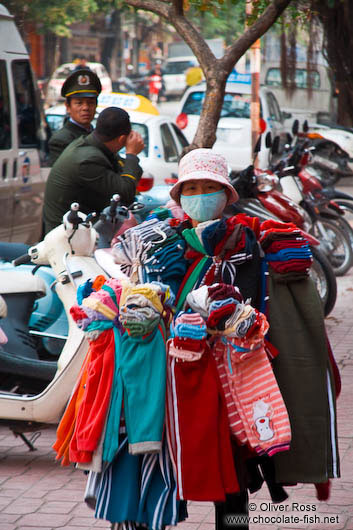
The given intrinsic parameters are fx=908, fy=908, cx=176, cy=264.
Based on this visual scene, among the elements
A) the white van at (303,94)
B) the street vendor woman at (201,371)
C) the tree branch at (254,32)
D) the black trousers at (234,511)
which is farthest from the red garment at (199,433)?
the white van at (303,94)

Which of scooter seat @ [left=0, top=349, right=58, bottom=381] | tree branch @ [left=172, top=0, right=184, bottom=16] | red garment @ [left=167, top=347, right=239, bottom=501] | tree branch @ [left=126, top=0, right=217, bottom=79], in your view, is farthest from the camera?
tree branch @ [left=172, top=0, right=184, bottom=16]

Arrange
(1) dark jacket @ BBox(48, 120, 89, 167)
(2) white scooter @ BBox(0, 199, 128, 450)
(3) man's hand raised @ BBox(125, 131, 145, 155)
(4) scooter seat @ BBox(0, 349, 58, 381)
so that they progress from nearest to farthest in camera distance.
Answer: (2) white scooter @ BBox(0, 199, 128, 450)
(4) scooter seat @ BBox(0, 349, 58, 381)
(3) man's hand raised @ BBox(125, 131, 145, 155)
(1) dark jacket @ BBox(48, 120, 89, 167)

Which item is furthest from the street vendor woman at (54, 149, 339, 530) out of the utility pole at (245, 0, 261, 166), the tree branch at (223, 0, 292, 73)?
the utility pole at (245, 0, 261, 166)

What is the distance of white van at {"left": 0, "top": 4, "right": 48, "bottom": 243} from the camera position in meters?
8.70

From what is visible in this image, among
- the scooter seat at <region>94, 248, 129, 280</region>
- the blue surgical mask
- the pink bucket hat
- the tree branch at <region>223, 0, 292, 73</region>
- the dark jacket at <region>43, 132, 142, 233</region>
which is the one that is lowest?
the scooter seat at <region>94, 248, 129, 280</region>

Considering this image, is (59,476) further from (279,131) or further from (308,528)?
(279,131)

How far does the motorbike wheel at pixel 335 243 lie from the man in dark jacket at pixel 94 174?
4063 mm

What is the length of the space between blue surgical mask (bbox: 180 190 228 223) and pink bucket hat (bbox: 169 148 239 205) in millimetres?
51

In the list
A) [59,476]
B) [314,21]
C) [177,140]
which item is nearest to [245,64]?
[314,21]

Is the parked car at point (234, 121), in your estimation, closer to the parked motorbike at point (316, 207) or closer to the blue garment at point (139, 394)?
the parked motorbike at point (316, 207)

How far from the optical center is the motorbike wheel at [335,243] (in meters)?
9.31

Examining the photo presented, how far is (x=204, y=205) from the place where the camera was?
305 cm

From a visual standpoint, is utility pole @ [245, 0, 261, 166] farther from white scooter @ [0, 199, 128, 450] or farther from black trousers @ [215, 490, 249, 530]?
black trousers @ [215, 490, 249, 530]

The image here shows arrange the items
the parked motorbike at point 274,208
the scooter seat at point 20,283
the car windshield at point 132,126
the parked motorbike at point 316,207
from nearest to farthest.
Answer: the scooter seat at point 20,283 < the parked motorbike at point 274,208 < the parked motorbike at point 316,207 < the car windshield at point 132,126
